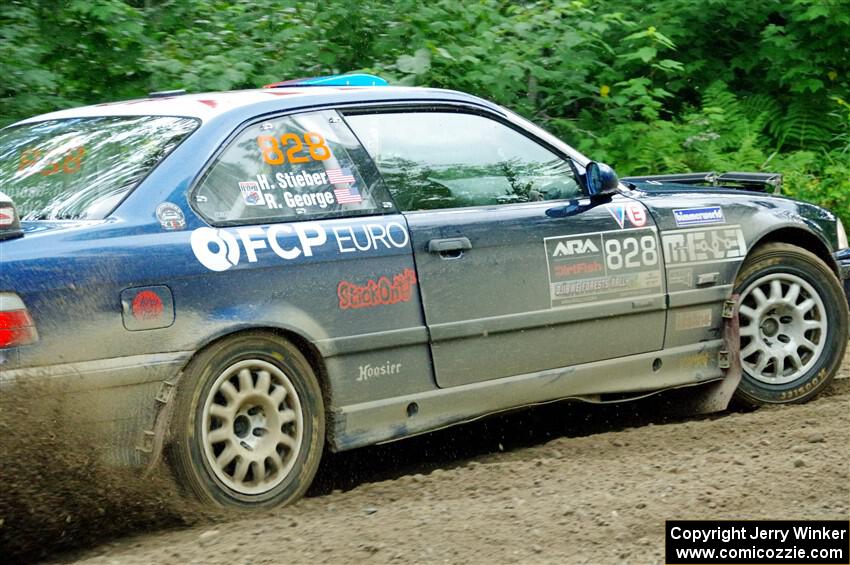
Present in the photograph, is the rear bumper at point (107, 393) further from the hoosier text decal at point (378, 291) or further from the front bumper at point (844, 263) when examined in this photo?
the front bumper at point (844, 263)

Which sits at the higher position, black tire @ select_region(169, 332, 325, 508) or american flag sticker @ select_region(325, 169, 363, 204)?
american flag sticker @ select_region(325, 169, 363, 204)

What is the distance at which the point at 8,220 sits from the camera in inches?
159

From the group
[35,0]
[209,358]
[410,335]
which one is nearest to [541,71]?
[35,0]

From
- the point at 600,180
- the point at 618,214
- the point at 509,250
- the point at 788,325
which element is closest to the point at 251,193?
the point at 509,250

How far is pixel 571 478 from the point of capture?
4.83 meters

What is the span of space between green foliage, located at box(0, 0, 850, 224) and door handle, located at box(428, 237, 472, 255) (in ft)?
11.1

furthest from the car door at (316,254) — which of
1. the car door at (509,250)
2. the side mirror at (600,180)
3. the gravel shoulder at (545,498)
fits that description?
the side mirror at (600,180)

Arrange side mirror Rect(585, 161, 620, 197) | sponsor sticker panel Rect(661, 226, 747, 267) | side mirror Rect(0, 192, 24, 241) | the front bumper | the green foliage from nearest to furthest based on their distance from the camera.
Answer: side mirror Rect(0, 192, 24, 241) < side mirror Rect(585, 161, 620, 197) < sponsor sticker panel Rect(661, 226, 747, 267) < the front bumper < the green foliage

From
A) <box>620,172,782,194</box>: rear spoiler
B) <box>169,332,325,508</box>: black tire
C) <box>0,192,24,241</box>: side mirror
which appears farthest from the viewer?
<box>620,172,782,194</box>: rear spoiler

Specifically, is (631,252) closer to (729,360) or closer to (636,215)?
(636,215)

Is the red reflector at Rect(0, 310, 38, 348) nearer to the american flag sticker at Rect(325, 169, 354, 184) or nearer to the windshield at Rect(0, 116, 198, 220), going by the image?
the windshield at Rect(0, 116, 198, 220)

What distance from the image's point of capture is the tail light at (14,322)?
154 inches

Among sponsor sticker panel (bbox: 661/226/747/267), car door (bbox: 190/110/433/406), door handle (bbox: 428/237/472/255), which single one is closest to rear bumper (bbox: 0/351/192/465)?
car door (bbox: 190/110/433/406)

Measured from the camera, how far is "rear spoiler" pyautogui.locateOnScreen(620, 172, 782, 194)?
21.5 feet
